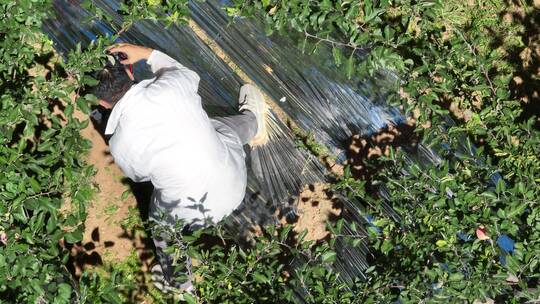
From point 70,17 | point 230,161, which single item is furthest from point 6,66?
point 230,161

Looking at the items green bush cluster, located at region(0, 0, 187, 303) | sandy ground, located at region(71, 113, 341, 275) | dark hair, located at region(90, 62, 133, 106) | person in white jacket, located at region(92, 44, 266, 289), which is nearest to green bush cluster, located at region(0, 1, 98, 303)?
green bush cluster, located at region(0, 0, 187, 303)

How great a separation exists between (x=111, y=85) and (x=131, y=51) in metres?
0.46

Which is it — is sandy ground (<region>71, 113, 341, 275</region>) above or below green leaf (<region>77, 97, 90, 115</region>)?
below

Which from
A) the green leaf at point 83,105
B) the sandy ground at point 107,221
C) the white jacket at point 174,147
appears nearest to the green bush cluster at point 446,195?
the white jacket at point 174,147

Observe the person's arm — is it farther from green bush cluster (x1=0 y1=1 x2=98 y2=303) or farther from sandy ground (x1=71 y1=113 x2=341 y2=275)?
sandy ground (x1=71 y1=113 x2=341 y2=275)

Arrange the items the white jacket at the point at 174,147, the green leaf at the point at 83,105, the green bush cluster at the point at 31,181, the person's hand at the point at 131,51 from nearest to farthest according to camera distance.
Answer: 1. the green bush cluster at the point at 31,181
2. the green leaf at the point at 83,105
3. the white jacket at the point at 174,147
4. the person's hand at the point at 131,51

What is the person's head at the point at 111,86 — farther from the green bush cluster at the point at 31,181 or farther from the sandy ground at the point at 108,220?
the sandy ground at the point at 108,220

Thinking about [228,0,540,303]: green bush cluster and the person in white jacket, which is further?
the person in white jacket

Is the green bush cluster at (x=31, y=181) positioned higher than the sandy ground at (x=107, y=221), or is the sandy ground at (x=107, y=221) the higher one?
the green bush cluster at (x=31, y=181)

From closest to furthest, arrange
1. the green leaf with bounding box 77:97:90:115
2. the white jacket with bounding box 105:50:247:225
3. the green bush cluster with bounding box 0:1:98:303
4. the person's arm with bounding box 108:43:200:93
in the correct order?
1. the green bush cluster with bounding box 0:1:98:303
2. the green leaf with bounding box 77:97:90:115
3. the white jacket with bounding box 105:50:247:225
4. the person's arm with bounding box 108:43:200:93

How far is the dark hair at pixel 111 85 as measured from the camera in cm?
287

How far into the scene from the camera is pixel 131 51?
3258mm

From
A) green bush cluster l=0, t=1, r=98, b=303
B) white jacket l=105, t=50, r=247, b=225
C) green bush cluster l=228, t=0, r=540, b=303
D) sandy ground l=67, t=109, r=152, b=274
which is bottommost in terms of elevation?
sandy ground l=67, t=109, r=152, b=274

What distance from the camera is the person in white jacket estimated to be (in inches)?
110
